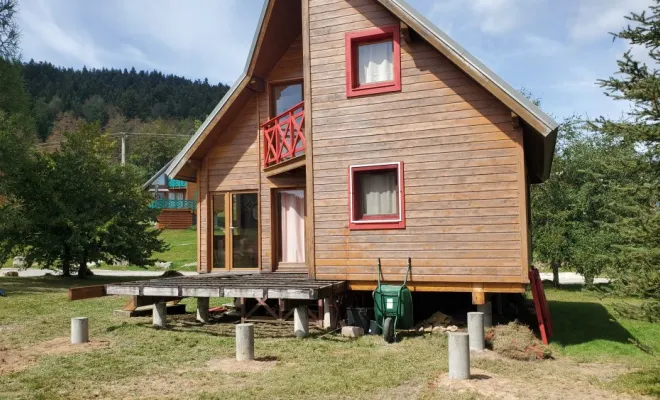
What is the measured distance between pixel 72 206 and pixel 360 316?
1965 cm

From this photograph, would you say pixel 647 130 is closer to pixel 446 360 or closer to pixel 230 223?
pixel 446 360

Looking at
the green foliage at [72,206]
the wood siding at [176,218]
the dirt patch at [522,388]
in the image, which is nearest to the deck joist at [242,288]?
the dirt patch at [522,388]

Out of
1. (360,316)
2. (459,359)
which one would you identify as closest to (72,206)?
(360,316)

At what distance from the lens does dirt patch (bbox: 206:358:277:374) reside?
970 centimetres

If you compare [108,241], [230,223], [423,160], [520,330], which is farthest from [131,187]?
[520,330]

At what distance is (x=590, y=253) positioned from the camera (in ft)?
75.2

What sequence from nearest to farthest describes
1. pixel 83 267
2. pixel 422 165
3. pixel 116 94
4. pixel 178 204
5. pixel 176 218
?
1. pixel 422 165
2. pixel 83 267
3. pixel 176 218
4. pixel 178 204
5. pixel 116 94

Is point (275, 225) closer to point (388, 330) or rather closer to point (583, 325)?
point (388, 330)

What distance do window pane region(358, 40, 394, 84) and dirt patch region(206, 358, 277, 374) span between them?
7.02 metres

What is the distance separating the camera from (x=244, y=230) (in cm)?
1683

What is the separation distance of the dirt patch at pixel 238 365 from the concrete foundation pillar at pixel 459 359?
3.10 m

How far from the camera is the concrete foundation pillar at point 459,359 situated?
8641 mm

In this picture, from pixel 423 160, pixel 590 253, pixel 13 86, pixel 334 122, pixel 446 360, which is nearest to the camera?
pixel 446 360

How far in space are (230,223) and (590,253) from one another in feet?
48.0
